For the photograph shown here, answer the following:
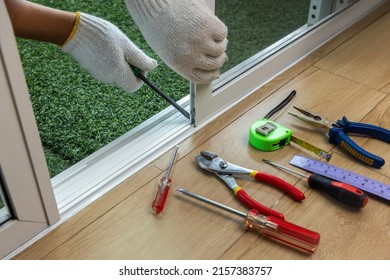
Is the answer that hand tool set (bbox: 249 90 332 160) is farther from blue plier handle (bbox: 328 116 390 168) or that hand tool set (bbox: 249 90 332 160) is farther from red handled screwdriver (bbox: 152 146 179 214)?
red handled screwdriver (bbox: 152 146 179 214)

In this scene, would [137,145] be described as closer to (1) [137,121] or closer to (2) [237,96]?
(1) [137,121]

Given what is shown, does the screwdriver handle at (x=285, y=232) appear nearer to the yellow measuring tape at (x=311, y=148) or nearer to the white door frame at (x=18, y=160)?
the yellow measuring tape at (x=311, y=148)

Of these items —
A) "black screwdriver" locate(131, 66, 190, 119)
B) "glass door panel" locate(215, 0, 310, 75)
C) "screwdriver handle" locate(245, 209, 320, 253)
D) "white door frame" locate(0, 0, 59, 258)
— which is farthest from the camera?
"glass door panel" locate(215, 0, 310, 75)

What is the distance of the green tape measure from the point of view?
964 millimetres

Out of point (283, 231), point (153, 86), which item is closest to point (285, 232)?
point (283, 231)

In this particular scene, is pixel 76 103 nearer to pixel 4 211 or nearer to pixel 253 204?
pixel 4 211

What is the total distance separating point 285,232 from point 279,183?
4.9 inches

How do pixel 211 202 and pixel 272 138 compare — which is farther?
pixel 272 138

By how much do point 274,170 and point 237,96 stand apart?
0.24 m

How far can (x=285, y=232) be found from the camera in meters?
0.77

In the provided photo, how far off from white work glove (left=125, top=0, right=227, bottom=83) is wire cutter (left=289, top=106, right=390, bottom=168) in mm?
247

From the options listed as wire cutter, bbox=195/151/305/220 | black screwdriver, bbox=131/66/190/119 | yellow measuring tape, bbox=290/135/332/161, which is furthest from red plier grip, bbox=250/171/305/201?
black screwdriver, bbox=131/66/190/119

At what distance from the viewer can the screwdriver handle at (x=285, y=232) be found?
763 mm

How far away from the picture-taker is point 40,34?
0.97 m
